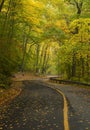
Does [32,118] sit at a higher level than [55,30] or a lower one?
lower

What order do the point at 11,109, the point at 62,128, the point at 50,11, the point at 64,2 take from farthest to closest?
the point at 50,11
the point at 64,2
the point at 11,109
the point at 62,128

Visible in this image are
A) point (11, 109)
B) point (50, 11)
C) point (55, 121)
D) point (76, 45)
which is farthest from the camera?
point (50, 11)

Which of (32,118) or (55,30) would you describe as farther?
(55,30)

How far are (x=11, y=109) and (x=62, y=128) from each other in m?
4.85

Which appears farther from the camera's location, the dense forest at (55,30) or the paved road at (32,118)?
the dense forest at (55,30)

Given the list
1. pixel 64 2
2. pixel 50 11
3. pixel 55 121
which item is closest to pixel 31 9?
pixel 64 2

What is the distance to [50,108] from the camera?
13.2 metres

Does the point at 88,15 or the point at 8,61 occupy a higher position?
the point at 88,15

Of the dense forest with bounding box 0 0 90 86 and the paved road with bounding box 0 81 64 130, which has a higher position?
the dense forest with bounding box 0 0 90 86

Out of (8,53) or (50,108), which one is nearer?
(50,108)

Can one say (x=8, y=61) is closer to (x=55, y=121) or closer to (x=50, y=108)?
(x=50, y=108)

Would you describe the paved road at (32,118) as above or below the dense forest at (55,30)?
below

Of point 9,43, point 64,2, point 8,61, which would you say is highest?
point 64,2

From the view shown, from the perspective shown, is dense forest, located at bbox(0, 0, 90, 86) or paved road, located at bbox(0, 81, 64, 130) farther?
dense forest, located at bbox(0, 0, 90, 86)
